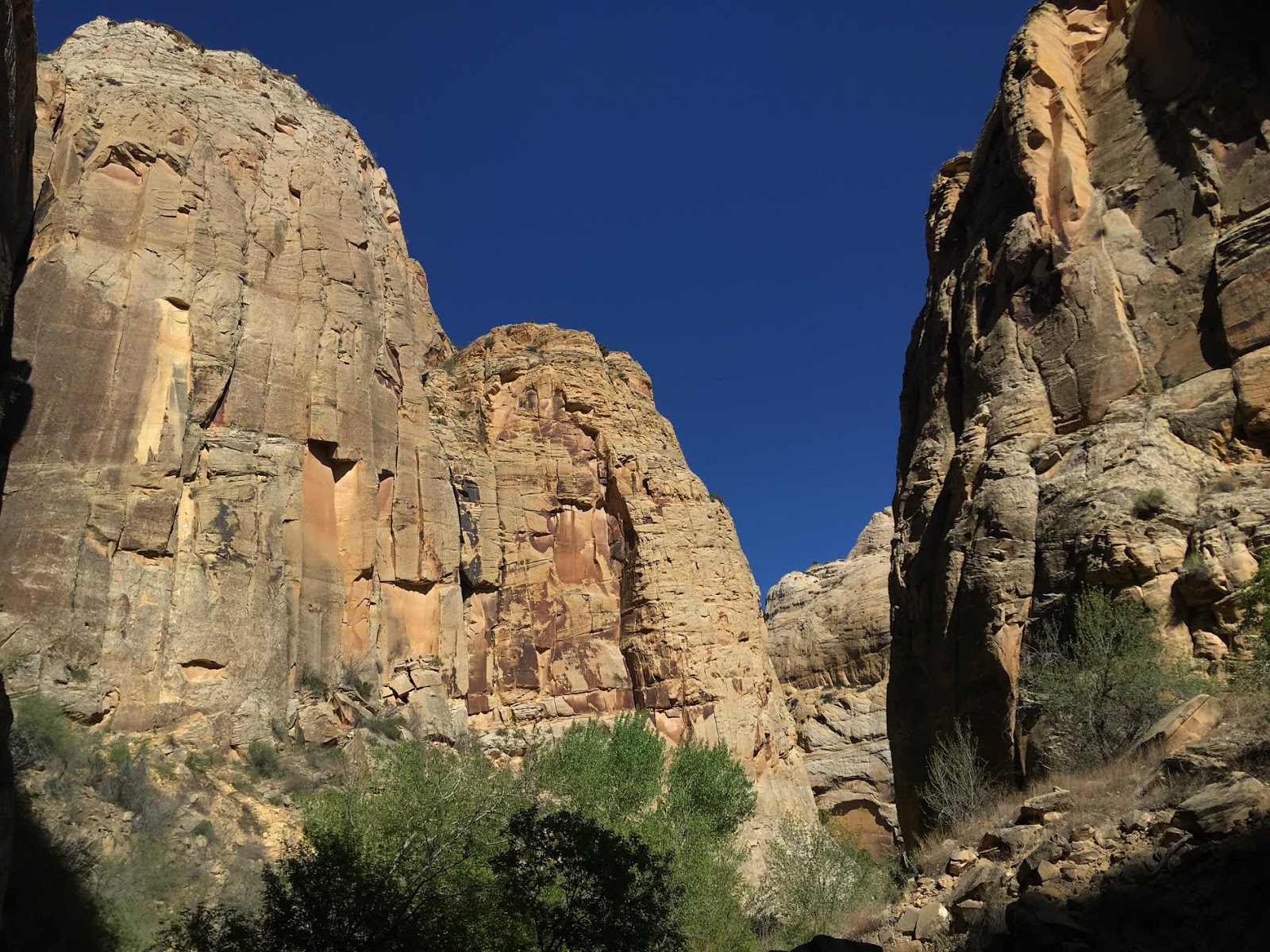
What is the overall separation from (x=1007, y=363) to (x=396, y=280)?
1090 inches

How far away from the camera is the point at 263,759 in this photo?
971 inches

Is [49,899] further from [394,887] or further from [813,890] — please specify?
[813,890]

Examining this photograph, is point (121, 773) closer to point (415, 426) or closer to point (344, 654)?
point (344, 654)

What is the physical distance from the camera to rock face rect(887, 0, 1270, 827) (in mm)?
15867

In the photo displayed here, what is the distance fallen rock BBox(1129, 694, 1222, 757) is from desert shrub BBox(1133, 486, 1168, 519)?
12.7ft

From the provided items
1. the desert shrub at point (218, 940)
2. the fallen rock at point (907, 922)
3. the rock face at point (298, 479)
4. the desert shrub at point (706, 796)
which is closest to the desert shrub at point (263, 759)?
the rock face at point (298, 479)

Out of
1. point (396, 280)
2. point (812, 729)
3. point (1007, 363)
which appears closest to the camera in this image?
point (1007, 363)

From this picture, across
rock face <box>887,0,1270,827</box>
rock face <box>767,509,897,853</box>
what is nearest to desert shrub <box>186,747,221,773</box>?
rock face <box>887,0,1270,827</box>

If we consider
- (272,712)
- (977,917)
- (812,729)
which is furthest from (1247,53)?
(812,729)

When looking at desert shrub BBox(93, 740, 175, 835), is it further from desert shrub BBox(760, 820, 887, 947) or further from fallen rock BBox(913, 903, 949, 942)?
fallen rock BBox(913, 903, 949, 942)

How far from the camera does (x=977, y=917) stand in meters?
10.6

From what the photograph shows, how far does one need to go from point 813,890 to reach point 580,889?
13.7m

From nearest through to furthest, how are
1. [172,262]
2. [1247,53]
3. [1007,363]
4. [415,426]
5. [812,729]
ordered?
[1247,53]
[1007,363]
[172,262]
[415,426]
[812,729]

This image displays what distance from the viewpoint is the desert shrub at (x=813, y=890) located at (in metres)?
22.2
